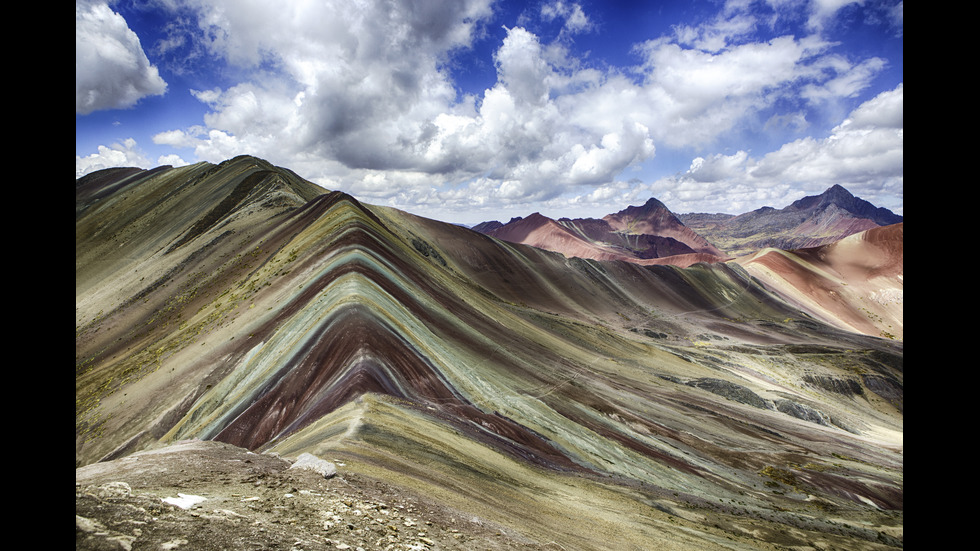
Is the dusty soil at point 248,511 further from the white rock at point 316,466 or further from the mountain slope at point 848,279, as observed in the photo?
the mountain slope at point 848,279

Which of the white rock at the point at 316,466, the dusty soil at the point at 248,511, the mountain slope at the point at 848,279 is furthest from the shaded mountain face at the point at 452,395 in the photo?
the mountain slope at the point at 848,279

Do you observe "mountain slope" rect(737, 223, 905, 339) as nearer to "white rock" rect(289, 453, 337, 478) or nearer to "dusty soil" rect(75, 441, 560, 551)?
"dusty soil" rect(75, 441, 560, 551)

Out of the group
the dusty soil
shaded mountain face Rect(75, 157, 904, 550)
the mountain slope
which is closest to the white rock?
the dusty soil

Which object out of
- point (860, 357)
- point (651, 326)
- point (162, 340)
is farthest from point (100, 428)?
point (860, 357)

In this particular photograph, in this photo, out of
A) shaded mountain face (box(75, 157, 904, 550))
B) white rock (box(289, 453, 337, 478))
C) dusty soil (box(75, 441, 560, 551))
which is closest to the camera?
dusty soil (box(75, 441, 560, 551))

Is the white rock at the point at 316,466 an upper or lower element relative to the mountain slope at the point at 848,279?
lower

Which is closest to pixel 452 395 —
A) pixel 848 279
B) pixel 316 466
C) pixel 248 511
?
pixel 316 466

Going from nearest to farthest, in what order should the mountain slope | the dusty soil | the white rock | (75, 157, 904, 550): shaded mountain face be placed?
the dusty soil → the white rock → (75, 157, 904, 550): shaded mountain face → the mountain slope
